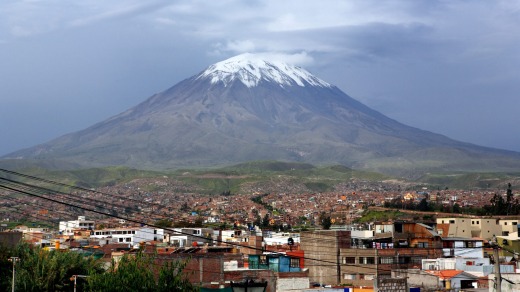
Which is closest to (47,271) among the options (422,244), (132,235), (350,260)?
(350,260)

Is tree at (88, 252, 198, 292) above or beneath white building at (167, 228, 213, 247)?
beneath

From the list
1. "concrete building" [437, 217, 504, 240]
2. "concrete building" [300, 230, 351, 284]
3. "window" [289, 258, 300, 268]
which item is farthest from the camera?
"concrete building" [437, 217, 504, 240]

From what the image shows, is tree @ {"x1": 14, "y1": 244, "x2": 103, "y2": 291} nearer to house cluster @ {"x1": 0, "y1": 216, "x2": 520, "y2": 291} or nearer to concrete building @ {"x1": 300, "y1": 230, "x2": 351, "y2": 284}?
house cluster @ {"x1": 0, "y1": 216, "x2": 520, "y2": 291}

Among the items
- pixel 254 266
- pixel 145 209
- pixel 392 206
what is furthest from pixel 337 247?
pixel 145 209

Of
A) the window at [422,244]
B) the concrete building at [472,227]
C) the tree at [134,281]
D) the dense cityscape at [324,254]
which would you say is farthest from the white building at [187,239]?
the tree at [134,281]

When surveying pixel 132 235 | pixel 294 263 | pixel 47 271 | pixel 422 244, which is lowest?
pixel 47 271

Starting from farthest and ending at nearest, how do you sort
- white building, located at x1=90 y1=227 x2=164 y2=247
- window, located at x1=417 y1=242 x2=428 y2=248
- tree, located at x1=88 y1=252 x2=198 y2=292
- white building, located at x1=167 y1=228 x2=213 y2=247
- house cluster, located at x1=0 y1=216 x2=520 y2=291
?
white building, located at x1=90 y1=227 x2=164 y2=247
white building, located at x1=167 y1=228 x2=213 y2=247
window, located at x1=417 y1=242 x2=428 y2=248
house cluster, located at x1=0 y1=216 x2=520 y2=291
tree, located at x1=88 y1=252 x2=198 y2=292

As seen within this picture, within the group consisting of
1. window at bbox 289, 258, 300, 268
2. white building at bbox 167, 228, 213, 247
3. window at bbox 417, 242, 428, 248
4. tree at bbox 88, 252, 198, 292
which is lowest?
tree at bbox 88, 252, 198, 292

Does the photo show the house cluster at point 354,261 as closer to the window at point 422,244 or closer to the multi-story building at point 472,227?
the window at point 422,244

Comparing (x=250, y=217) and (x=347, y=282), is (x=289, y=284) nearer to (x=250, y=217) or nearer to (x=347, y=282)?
(x=347, y=282)

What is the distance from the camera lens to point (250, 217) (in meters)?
138

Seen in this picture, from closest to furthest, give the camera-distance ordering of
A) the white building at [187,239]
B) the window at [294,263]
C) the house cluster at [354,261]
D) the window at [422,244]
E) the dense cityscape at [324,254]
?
the dense cityscape at [324,254] → the house cluster at [354,261] → the window at [294,263] → the window at [422,244] → the white building at [187,239]

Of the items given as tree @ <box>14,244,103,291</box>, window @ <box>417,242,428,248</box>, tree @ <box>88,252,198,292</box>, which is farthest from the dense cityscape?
tree @ <box>88,252,198,292</box>

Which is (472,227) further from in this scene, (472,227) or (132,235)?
(132,235)
